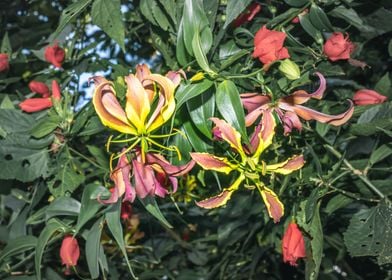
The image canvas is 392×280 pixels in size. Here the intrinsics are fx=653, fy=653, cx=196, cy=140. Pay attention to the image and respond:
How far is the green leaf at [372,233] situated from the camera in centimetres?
89

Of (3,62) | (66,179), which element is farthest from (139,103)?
(3,62)

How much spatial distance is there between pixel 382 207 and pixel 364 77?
0.59 m

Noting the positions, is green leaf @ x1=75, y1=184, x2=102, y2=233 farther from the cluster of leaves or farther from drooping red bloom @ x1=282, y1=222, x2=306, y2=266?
drooping red bloom @ x1=282, y1=222, x2=306, y2=266

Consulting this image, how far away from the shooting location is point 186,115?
2.51 feet

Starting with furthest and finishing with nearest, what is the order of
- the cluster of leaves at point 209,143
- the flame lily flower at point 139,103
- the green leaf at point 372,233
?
the green leaf at point 372,233
the cluster of leaves at point 209,143
the flame lily flower at point 139,103

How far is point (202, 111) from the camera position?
28.5 inches

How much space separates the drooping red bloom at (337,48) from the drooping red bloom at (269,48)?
82mm

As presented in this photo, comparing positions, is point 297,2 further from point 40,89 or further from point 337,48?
point 40,89

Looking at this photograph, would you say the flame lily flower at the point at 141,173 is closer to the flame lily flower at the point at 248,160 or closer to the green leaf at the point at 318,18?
the flame lily flower at the point at 248,160

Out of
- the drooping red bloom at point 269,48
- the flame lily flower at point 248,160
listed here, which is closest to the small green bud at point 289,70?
the drooping red bloom at point 269,48

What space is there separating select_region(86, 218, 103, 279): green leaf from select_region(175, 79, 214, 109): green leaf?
302mm

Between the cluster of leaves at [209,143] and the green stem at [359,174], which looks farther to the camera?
the green stem at [359,174]

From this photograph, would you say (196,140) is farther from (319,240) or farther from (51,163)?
(51,163)

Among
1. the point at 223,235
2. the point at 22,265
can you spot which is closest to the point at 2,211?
the point at 22,265
